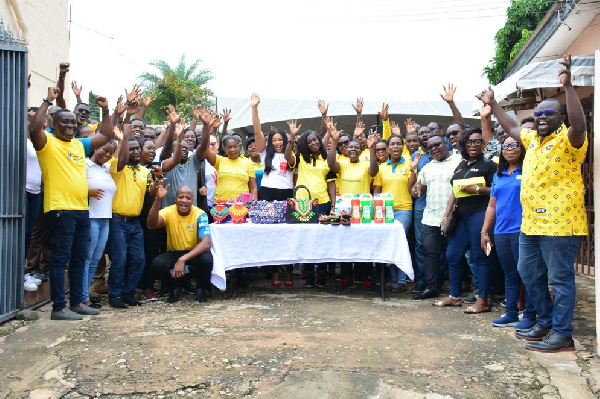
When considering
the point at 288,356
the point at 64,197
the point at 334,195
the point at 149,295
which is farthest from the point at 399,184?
the point at 64,197

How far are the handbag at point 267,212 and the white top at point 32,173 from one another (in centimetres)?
241

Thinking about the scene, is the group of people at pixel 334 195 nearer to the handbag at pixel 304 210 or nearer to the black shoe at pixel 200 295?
the black shoe at pixel 200 295

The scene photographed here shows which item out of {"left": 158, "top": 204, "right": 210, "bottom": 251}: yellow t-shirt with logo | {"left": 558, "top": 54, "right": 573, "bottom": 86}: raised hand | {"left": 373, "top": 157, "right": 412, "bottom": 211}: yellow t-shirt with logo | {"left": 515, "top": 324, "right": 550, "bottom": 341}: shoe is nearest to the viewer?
{"left": 558, "top": 54, "right": 573, "bottom": 86}: raised hand

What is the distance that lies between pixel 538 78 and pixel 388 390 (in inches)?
208

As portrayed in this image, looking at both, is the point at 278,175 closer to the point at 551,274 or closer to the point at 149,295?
the point at 149,295

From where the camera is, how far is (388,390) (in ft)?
11.6

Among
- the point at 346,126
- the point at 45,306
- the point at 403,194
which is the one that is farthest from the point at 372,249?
the point at 346,126

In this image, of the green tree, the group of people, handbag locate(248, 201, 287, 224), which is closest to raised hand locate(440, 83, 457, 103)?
the group of people

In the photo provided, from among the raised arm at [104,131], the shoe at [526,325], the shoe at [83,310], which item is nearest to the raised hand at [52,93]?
the raised arm at [104,131]

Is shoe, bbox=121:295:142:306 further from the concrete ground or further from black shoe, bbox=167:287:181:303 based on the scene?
black shoe, bbox=167:287:181:303

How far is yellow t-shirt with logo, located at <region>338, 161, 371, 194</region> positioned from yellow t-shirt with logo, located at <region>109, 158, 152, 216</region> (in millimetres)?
2641

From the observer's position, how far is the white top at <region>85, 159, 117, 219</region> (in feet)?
18.7

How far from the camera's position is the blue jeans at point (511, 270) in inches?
197

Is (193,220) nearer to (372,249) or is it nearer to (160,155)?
(160,155)
